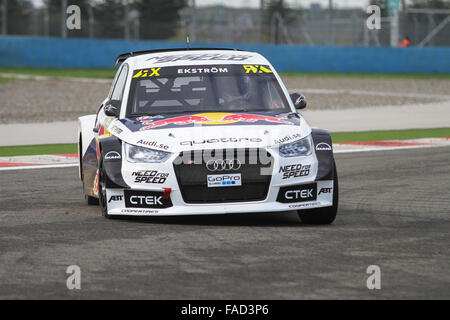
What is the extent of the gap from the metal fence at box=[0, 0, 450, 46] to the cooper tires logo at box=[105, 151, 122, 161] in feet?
128

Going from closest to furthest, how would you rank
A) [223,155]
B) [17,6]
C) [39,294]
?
[39,294] < [223,155] < [17,6]

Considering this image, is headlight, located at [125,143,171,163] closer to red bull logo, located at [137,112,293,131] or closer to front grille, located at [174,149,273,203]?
front grille, located at [174,149,273,203]

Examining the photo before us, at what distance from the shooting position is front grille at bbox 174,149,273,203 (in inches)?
341

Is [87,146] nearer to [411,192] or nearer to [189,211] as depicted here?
[189,211]

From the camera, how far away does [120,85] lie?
34.5 feet

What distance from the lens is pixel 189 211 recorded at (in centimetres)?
869

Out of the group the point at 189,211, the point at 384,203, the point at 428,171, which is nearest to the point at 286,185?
the point at 189,211

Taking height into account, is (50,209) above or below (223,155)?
below

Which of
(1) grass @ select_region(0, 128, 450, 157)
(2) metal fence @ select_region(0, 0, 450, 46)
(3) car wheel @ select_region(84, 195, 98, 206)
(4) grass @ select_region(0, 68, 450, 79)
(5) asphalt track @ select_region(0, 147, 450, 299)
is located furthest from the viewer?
(2) metal fence @ select_region(0, 0, 450, 46)

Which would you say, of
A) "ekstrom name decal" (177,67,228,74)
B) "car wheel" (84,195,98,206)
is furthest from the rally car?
"car wheel" (84,195,98,206)

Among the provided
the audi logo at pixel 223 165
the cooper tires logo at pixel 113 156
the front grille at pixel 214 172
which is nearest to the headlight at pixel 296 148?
the front grille at pixel 214 172

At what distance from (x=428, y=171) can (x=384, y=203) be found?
3069 millimetres

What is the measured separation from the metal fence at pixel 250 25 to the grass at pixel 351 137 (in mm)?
28330

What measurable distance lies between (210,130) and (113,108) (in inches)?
49.8
